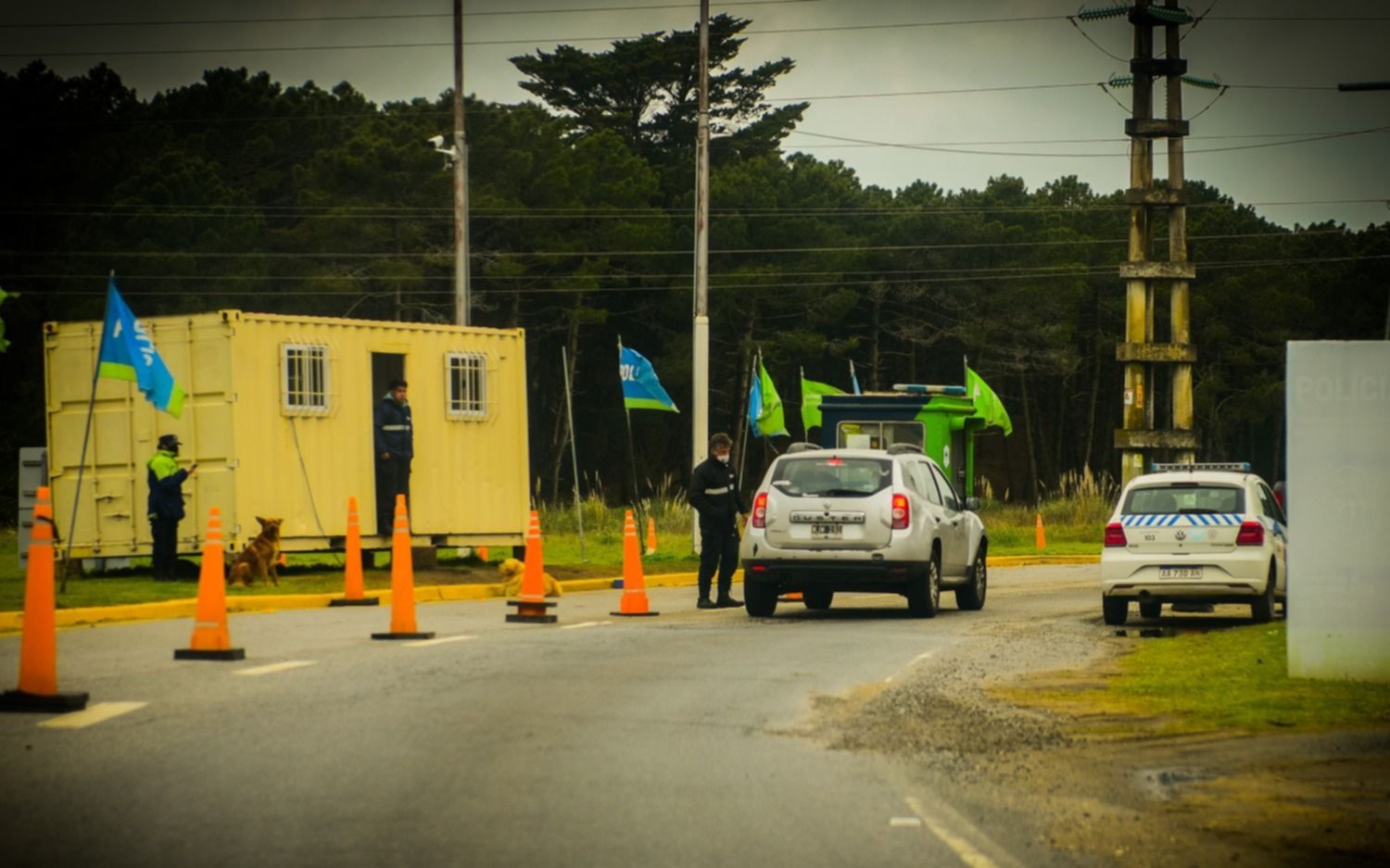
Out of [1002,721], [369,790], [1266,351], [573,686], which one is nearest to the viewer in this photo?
[369,790]

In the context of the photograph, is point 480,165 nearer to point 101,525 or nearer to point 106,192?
point 106,192

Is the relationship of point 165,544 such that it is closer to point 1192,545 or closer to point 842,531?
point 842,531

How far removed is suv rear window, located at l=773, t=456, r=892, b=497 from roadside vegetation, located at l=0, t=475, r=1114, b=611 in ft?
18.1

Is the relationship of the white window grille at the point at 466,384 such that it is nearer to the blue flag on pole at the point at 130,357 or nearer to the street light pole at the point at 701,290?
the street light pole at the point at 701,290

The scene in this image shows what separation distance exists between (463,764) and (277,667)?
15.0ft

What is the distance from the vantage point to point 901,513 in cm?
2072

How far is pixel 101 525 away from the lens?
82.9ft

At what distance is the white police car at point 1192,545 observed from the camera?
20.3 metres

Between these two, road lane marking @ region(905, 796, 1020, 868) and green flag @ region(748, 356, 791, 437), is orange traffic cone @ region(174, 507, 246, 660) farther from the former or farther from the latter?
green flag @ region(748, 356, 791, 437)

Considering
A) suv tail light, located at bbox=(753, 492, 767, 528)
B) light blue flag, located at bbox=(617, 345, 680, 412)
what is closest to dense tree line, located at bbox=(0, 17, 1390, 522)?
light blue flag, located at bbox=(617, 345, 680, 412)

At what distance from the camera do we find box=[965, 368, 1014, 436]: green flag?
133 feet

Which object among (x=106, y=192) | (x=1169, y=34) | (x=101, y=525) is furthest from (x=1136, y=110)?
(x=106, y=192)

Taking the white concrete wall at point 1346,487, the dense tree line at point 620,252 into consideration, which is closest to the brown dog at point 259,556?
the white concrete wall at point 1346,487

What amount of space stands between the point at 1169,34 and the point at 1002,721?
2924 cm
